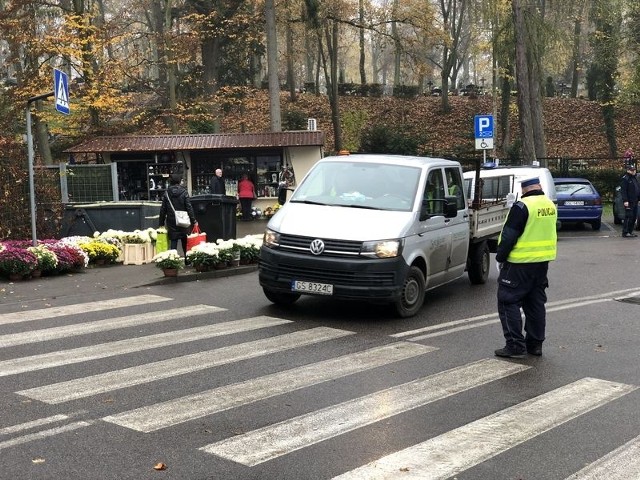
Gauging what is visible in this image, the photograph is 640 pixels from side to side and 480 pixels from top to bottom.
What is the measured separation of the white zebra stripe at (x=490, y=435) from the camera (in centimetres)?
464

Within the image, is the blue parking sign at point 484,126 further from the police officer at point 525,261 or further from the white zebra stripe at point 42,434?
the white zebra stripe at point 42,434

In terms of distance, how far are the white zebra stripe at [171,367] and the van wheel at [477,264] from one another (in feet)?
14.4

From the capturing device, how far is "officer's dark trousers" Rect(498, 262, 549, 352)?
750 cm

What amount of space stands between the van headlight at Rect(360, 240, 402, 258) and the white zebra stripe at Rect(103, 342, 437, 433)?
1.32 m

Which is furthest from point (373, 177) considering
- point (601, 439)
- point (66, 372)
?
point (601, 439)

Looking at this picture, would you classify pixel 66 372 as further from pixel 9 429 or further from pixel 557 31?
pixel 557 31

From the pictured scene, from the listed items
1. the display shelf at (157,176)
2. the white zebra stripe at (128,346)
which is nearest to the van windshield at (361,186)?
the white zebra stripe at (128,346)

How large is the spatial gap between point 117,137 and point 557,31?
54.2ft

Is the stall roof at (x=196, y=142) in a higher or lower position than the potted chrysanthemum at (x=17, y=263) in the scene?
higher

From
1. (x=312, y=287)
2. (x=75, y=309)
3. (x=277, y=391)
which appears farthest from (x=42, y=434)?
(x=75, y=309)

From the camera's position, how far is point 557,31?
2834 cm

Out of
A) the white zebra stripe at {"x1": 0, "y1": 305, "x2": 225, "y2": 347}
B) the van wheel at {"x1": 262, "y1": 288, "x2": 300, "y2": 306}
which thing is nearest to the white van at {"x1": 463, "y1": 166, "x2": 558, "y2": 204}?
the van wheel at {"x1": 262, "y1": 288, "x2": 300, "y2": 306}

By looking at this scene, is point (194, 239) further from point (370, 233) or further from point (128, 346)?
point (128, 346)

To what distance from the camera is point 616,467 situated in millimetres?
4723
